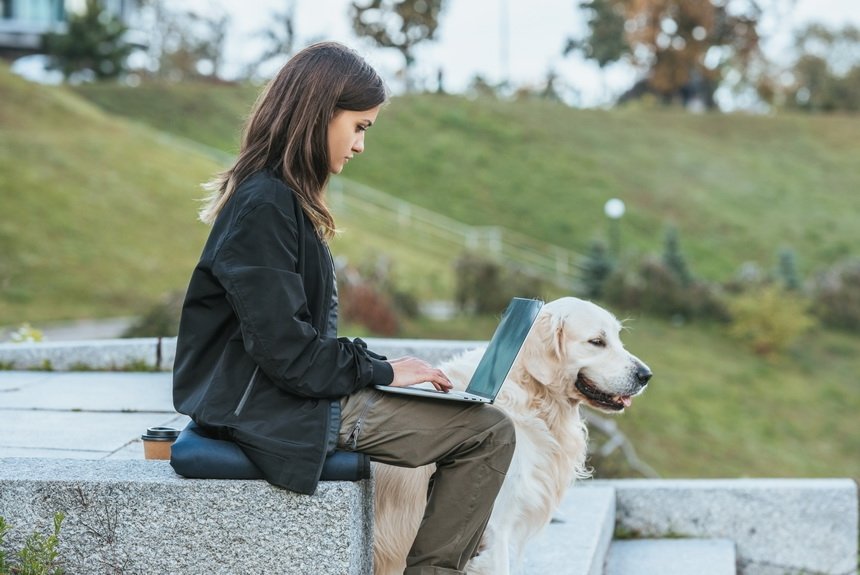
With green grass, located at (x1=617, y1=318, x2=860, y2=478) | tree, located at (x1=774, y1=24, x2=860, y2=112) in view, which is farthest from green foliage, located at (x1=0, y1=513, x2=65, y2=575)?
tree, located at (x1=774, y1=24, x2=860, y2=112)

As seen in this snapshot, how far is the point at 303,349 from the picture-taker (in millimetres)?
3064

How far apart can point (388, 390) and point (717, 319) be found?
57.2 ft

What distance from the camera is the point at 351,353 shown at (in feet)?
10.6

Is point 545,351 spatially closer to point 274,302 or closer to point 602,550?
point 274,302

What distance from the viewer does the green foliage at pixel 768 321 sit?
18531mm

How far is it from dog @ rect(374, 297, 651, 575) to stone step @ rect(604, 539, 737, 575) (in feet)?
5.47

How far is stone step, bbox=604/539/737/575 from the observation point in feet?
17.5

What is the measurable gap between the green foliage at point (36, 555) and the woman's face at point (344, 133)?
1460mm

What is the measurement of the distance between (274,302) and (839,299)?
20.8 metres

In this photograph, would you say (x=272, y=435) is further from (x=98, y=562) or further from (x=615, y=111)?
(x=615, y=111)

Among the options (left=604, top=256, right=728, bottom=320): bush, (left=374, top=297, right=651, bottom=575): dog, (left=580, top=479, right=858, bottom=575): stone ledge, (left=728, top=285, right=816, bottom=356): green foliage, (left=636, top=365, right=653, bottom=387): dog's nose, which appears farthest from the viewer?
(left=604, top=256, right=728, bottom=320): bush

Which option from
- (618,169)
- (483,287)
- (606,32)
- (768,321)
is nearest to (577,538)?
(483,287)

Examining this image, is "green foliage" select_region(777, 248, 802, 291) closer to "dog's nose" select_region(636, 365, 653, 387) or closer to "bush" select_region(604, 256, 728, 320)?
"bush" select_region(604, 256, 728, 320)

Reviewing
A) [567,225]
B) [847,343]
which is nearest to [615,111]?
[567,225]
